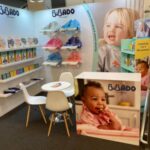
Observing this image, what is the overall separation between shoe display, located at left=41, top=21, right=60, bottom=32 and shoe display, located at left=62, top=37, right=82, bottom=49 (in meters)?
0.45

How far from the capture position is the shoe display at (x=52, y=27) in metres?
4.89

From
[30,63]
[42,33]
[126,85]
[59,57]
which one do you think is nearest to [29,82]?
[30,63]

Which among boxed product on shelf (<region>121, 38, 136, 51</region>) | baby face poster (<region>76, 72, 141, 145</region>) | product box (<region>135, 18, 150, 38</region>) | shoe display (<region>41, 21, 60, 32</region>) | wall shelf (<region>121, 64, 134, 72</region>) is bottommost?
baby face poster (<region>76, 72, 141, 145</region>)

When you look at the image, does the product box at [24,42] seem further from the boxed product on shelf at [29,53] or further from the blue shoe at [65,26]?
the blue shoe at [65,26]

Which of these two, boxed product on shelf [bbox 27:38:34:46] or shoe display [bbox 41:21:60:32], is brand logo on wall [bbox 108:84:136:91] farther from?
boxed product on shelf [bbox 27:38:34:46]

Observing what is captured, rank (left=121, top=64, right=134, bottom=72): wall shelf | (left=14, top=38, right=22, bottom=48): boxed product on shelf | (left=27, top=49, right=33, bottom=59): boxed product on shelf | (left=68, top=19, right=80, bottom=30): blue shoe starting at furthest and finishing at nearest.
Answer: (left=27, top=49, right=33, bottom=59): boxed product on shelf, (left=68, top=19, right=80, bottom=30): blue shoe, (left=14, top=38, right=22, bottom=48): boxed product on shelf, (left=121, top=64, right=134, bottom=72): wall shelf

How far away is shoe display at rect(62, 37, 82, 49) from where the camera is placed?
471 cm

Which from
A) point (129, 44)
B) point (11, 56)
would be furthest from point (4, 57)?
point (129, 44)

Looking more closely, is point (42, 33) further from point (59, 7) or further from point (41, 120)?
point (41, 120)

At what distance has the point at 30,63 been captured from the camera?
16.7 ft

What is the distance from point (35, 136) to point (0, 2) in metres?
2.95

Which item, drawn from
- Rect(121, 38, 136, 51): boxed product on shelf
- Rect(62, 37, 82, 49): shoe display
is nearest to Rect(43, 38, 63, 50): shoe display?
Rect(62, 37, 82, 49): shoe display

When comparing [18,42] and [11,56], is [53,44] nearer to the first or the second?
[18,42]

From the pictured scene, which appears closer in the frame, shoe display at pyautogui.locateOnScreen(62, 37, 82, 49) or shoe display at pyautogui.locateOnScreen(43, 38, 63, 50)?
shoe display at pyautogui.locateOnScreen(62, 37, 82, 49)
